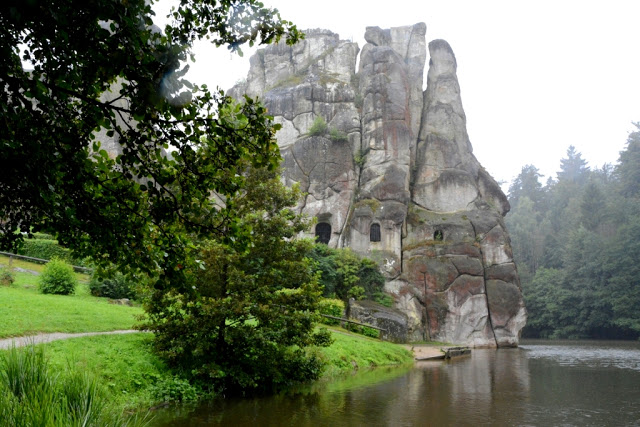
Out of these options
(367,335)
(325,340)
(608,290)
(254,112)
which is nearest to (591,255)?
(608,290)

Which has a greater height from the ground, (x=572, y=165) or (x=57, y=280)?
(x=572, y=165)

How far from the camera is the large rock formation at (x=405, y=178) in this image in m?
35.2

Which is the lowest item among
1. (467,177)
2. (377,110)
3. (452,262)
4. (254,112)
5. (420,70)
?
(254,112)

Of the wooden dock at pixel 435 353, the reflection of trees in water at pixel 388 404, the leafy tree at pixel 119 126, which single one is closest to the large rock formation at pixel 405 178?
the wooden dock at pixel 435 353

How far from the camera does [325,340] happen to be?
13.0 m

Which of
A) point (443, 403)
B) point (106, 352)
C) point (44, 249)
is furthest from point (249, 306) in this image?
point (44, 249)

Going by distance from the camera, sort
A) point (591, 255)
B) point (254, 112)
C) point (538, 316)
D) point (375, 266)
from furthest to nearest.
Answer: point (538, 316), point (591, 255), point (375, 266), point (254, 112)

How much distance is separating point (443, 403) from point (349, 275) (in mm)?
21177

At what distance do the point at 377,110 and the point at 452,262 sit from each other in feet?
48.3

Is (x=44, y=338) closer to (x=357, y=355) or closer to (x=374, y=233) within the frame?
(x=357, y=355)

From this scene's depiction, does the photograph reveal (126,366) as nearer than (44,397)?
No

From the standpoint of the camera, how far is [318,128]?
39.9m

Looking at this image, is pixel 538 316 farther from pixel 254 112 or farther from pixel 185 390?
pixel 254 112

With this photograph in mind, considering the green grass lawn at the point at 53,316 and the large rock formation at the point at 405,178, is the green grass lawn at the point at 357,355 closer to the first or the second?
the green grass lawn at the point at 53,316
